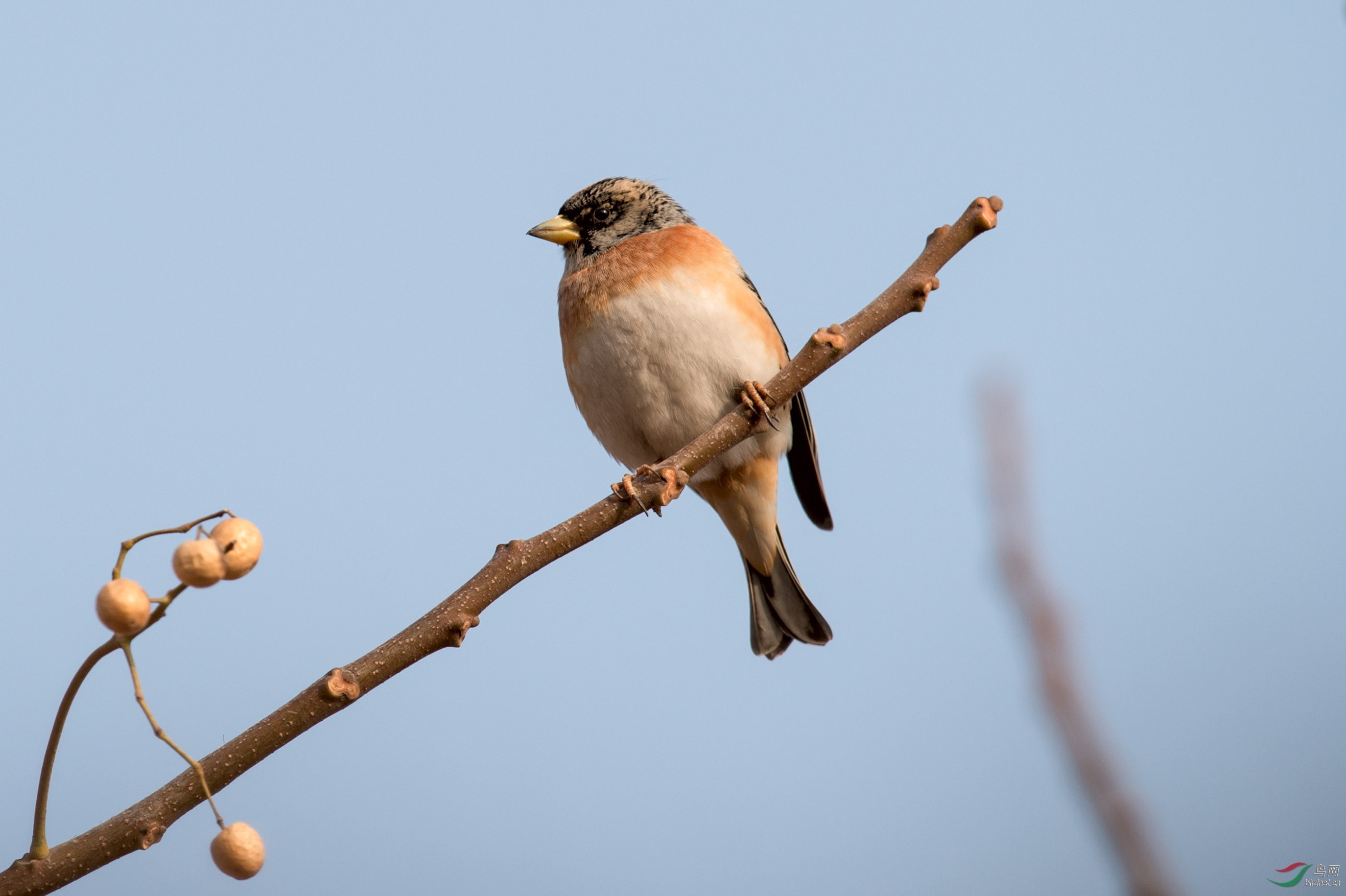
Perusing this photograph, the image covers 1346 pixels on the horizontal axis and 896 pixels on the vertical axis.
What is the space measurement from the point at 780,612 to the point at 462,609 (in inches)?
120

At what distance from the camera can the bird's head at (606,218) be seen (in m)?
5.24

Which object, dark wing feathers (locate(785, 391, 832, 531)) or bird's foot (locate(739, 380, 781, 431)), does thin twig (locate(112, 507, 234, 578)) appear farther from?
dark wing feathers (locate(785, 391, 832, 531))

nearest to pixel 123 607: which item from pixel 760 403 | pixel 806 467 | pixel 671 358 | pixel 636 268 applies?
pixel 760 403

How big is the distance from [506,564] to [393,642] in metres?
0.30

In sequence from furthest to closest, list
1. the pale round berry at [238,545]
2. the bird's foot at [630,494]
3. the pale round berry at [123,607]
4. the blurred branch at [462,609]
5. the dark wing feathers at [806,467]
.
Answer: the dark wing feathers at [806,467] < the bird's foot at [630,494] < the blurred branch at [462,609] < the pale round berry at [238,545] < the pale round berry at [123,607]

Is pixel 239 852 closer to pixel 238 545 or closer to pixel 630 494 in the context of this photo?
pixel 238 545

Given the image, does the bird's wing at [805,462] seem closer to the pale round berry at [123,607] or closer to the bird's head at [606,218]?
the bird's head at [606,218]

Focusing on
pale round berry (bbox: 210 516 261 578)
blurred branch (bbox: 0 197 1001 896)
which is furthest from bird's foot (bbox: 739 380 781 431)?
pale round berry (bbox: 210 516 261 578)

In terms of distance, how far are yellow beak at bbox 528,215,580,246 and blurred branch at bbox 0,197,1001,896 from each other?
239 cm

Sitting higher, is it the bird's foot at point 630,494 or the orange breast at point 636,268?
the orange breast at point 636,268

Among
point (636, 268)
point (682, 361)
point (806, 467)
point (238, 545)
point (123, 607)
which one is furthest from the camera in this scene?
point (806, 467)

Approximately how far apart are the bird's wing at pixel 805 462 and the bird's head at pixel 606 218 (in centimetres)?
58

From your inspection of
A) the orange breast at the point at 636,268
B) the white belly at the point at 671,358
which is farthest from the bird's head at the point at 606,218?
the white belly at the point at 671,358

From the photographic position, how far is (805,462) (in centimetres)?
521
